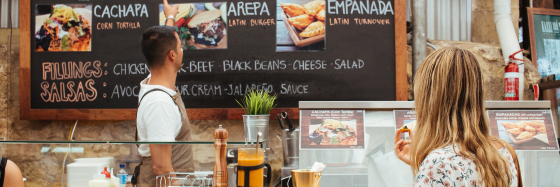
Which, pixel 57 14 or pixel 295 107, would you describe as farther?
pixel 57 14

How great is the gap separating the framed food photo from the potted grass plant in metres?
2.20

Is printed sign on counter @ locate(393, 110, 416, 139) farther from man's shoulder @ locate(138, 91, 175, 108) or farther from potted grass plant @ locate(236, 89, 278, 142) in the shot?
man's shoulder @ locate(138, 91, 175, 108)

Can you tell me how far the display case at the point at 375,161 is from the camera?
2.19 metres

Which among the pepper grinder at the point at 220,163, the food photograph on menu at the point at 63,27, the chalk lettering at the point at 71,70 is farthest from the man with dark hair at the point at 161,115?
the food photograph on menu at the point at 63,27

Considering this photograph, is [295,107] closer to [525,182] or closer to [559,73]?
[525,182]

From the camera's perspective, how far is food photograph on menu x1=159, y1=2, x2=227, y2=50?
297 cm

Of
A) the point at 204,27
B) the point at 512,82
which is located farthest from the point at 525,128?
the point at 204,27

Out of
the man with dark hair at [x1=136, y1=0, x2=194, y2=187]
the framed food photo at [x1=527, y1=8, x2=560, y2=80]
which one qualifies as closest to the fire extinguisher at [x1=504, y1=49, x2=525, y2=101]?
the framed food photo at [x1=527, y1=8, x2=560, y2=80]

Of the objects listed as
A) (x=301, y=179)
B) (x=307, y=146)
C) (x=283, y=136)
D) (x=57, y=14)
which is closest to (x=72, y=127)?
(x=57, y=14)

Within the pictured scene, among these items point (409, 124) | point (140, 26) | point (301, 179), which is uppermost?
point (140, 26)

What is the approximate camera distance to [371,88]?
285 centimetres

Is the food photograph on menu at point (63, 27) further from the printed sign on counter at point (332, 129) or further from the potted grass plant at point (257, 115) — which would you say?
the printed sign on counter at point (332, 129)

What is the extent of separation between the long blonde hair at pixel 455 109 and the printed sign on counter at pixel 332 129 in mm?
1105

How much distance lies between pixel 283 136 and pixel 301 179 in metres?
0.94
